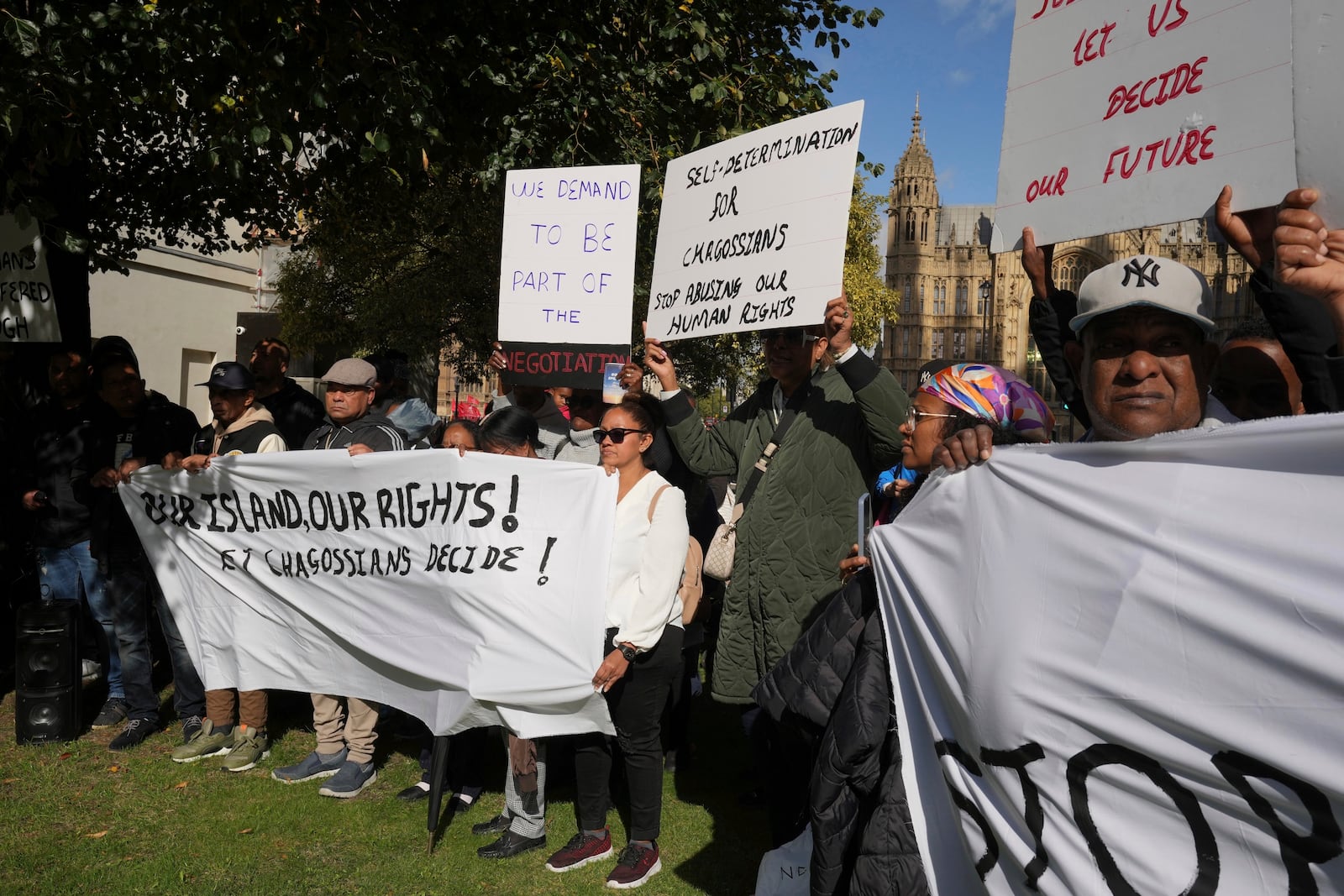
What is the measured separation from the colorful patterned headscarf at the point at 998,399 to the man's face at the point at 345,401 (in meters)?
3.27

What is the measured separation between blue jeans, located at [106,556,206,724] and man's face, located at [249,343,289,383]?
1390mm

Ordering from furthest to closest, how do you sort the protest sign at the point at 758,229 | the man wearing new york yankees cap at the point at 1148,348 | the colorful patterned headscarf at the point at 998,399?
the protest sign at the point at 758,229
the colorful patterned headscarf at the point at 998,399
the man wearing new york yankees cap at the point at 1148,348

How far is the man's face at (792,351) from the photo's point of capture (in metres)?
4.11

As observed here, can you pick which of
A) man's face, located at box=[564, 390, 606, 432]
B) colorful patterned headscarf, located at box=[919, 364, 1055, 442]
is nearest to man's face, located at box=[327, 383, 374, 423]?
man's face, located at box=[564, 390, 606, 432]

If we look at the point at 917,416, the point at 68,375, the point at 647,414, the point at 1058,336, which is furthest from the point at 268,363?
the point at 1058,336

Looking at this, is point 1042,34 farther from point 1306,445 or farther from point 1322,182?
point 1306,445

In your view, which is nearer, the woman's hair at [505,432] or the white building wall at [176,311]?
the woman's hair at [505,432]

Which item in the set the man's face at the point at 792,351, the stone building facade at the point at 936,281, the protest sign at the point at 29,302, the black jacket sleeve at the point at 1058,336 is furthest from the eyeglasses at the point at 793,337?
the stone building facade at the point at 936,281

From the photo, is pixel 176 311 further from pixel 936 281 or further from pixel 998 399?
pixel 936 281

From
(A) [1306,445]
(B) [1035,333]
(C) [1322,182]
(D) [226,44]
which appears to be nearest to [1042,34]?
(B) [1035,333]

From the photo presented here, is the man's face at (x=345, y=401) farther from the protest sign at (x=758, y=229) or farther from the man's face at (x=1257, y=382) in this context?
the man's face at (x=1257, y=382)

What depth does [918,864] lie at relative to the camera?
2.55 m

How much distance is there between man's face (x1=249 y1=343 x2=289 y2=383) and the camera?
6.73 meters

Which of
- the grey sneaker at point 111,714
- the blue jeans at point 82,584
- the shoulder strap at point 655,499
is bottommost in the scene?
the grey sneaker at point 111,714
